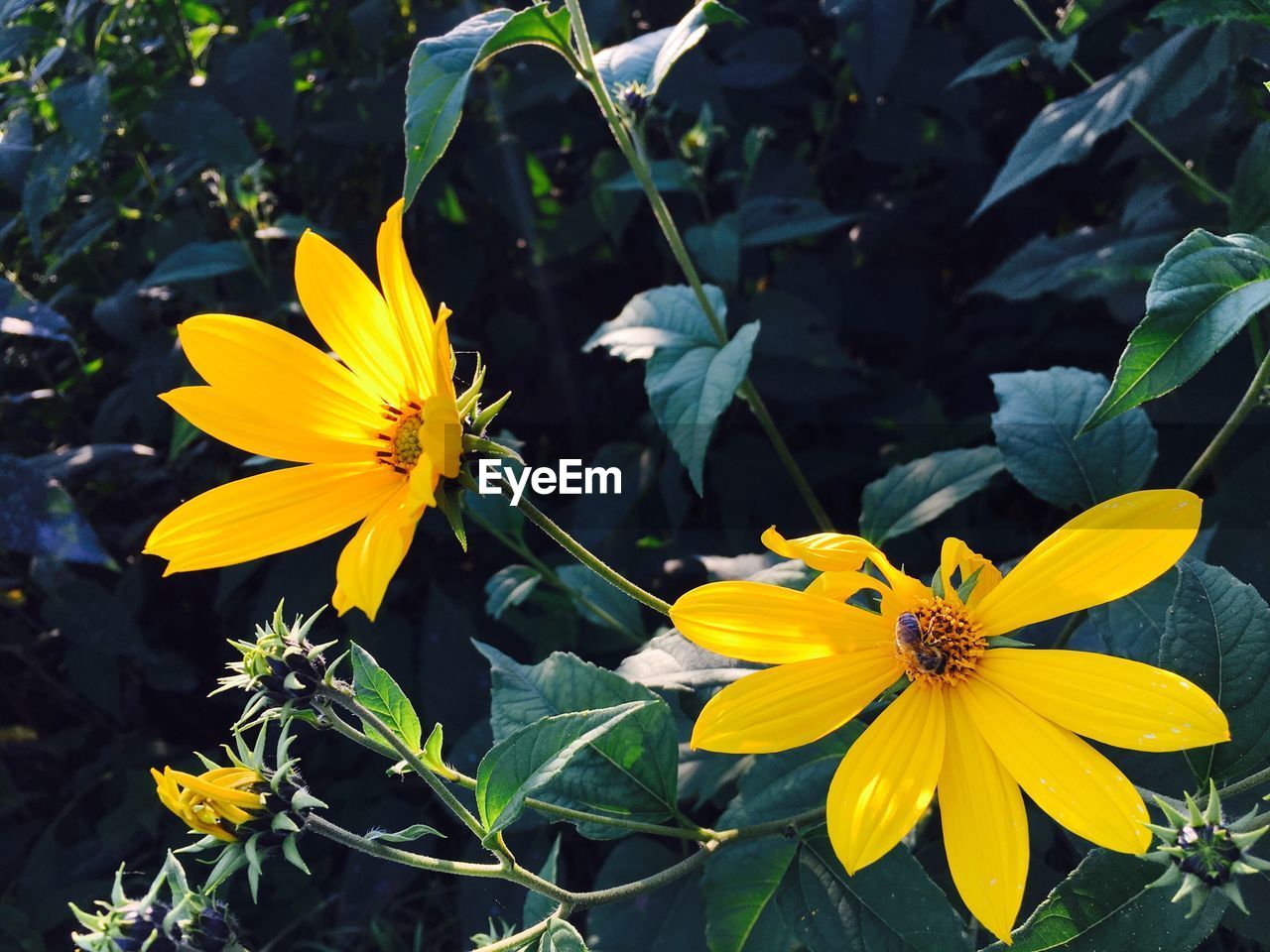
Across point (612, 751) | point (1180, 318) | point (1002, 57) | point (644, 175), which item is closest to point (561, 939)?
point (612, 751)

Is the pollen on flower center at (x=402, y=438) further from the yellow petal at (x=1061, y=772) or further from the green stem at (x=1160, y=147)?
the green stem at (x=1160, y=147)

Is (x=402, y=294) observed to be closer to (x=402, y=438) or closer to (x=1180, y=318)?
(x=402, y=438)

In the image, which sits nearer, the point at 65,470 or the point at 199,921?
the point at 199,921

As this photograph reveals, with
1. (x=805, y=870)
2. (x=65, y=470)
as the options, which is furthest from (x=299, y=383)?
(x=65, y=470)

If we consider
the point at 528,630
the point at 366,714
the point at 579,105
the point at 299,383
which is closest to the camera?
the point at 366,714

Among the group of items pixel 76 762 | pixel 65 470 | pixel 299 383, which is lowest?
pixel 76 762

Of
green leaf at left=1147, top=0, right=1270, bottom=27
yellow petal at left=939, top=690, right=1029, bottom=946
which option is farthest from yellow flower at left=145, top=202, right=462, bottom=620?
green leaf at left=1147, top=0, right=1270, bottom=27

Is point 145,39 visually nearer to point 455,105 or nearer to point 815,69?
point 815,69
